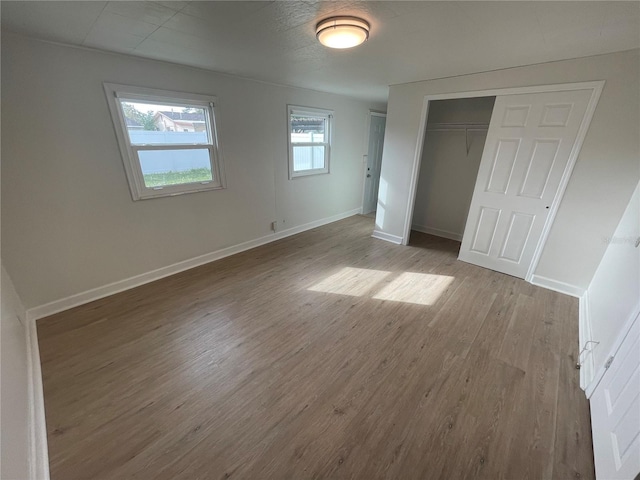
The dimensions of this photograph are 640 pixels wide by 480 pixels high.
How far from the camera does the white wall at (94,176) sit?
77.8 inches

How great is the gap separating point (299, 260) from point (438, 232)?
8.67ft

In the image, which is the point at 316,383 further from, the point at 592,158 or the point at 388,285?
the point at 592,158

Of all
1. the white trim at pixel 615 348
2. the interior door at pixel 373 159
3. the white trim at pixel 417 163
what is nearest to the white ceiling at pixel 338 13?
the white trim at pixel 417 163

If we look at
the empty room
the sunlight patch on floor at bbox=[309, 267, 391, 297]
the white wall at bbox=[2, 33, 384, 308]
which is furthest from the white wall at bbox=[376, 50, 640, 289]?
the white wall at bbox=[2, 33, 384, 308]

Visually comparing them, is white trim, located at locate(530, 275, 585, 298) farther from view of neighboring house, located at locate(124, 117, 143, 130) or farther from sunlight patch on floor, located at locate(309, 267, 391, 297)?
view of neighboring house, located at locate(124, 117, 143, 130)

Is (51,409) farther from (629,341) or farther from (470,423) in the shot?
(629,341)

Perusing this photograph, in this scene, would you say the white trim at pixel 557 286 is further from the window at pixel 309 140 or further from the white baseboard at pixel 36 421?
the white baseboard at pixel 36 421

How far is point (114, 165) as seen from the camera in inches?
95.7

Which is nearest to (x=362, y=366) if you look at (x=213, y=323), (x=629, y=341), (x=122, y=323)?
(x=213, y=323)

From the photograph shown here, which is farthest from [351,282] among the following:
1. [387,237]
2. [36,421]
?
[36,421]

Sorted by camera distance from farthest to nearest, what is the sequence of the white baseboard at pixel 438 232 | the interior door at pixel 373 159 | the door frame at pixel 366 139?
the interior door at pixel 373 159, the door frame at pixel 366 139, the white baseboard at pixel 438 232

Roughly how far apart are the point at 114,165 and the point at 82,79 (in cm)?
70

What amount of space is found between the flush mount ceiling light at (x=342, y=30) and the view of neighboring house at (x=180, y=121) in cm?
183

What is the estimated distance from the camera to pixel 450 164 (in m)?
4.14
